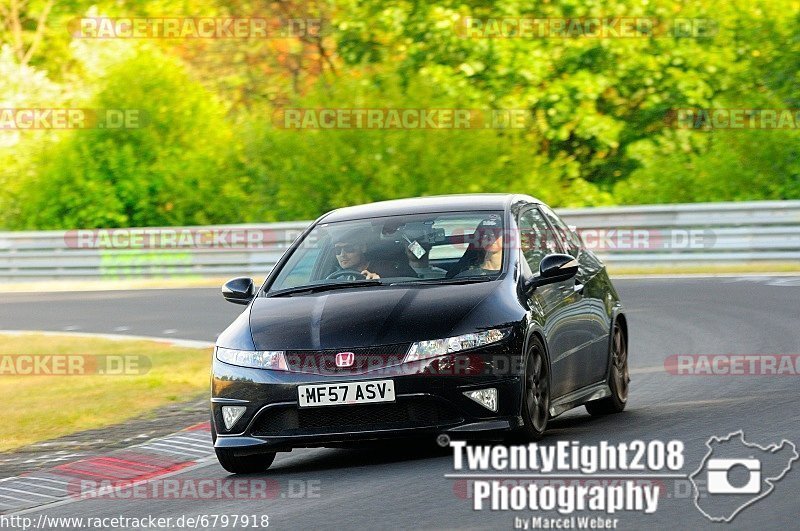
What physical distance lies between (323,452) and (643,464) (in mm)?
2411

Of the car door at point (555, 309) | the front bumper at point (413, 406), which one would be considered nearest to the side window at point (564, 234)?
the car door at point (555, 309)

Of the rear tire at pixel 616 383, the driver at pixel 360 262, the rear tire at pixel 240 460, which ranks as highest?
the driver at pixel 360 262

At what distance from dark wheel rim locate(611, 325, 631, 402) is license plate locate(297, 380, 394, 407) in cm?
263

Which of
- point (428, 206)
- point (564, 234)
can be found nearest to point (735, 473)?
point (428, 206)

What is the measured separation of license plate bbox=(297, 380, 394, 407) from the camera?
27.6ft

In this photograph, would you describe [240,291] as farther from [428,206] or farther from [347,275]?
[428,206]

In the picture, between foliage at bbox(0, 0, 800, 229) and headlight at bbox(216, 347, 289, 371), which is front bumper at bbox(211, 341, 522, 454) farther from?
foliage at bbox(0, 0, 800, 229)

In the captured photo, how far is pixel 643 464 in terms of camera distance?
26.7 feet

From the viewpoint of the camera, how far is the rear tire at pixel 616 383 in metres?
10.6

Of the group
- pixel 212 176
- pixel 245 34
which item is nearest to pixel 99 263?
pixel 212 176

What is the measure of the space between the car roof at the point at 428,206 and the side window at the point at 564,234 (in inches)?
12.8

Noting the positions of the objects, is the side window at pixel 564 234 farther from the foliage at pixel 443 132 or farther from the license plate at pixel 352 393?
the foliage at pixel 443 132

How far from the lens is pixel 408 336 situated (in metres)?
8.54

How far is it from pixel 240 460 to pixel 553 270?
212 centimetres
